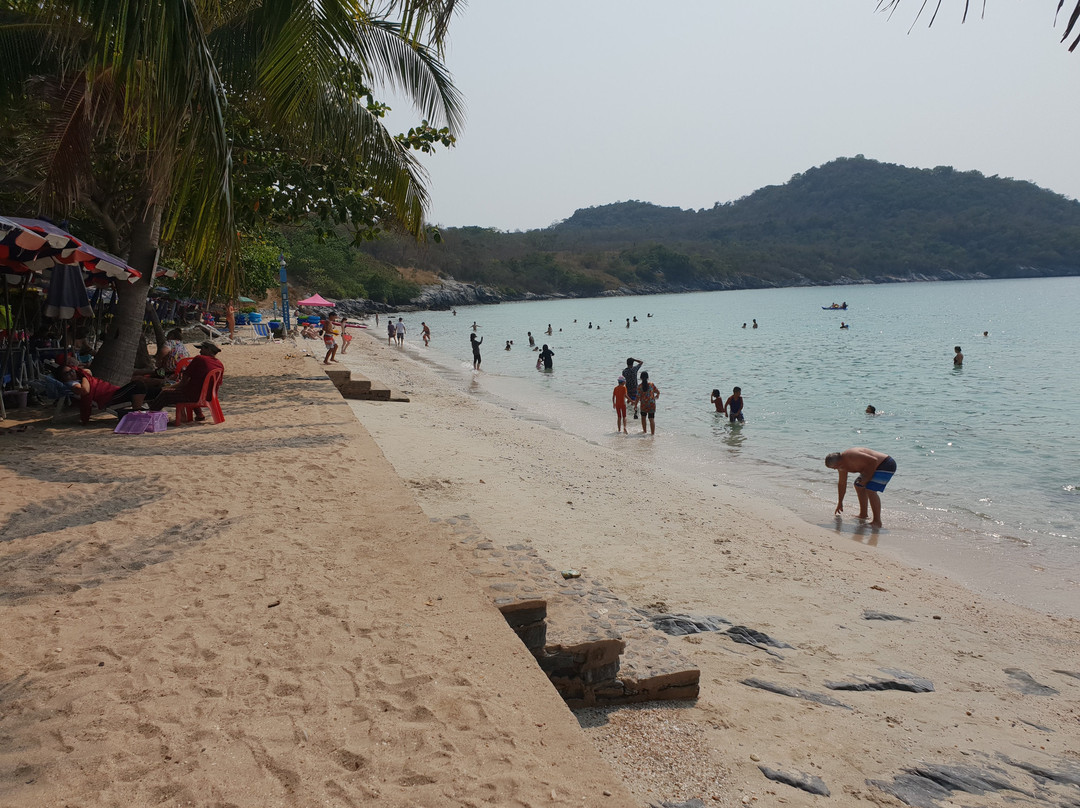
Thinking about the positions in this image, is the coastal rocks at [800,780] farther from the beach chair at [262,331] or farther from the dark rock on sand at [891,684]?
the beach chair at [262,331]

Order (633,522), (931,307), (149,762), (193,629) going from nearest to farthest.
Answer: (149,762) → (193,629) → (633,522) → (931,307)

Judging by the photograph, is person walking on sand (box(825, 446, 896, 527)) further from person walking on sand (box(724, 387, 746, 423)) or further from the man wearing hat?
the man wearing hat

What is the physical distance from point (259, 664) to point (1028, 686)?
15.1 ft

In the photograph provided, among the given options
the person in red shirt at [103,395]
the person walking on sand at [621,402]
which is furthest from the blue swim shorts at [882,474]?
the person in red shirt at [103,395]

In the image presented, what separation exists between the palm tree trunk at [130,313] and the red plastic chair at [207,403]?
2594 mm

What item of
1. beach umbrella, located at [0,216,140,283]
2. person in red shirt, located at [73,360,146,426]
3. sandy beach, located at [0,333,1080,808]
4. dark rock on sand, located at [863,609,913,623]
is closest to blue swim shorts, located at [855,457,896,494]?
sandy beach, located at [0,333,1080,808]

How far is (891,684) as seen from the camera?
4.29 m

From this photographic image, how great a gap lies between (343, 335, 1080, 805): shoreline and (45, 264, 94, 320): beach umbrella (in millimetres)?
4170

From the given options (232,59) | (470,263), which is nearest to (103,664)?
(232,59)

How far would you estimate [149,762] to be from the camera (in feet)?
7.93

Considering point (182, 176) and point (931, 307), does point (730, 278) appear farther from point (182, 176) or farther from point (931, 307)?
point (182, 176)

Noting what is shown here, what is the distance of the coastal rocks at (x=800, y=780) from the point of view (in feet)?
10.1

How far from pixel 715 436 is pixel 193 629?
1256 centimetres

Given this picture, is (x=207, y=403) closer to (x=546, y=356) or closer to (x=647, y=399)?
(x=647, y=399)
